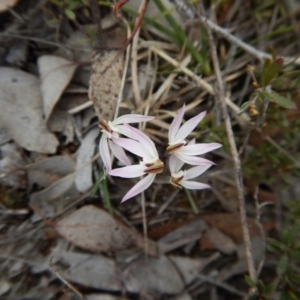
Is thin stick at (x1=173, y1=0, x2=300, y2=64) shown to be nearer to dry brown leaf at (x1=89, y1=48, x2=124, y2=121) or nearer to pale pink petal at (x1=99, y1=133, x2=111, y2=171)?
dry brown leaf at (x1=89, y1=48, x2=124, y2=121)

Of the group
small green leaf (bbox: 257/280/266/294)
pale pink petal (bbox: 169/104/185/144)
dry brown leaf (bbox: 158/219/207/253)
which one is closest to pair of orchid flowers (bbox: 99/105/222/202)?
pale pink petal (bbox: 169/104/185/144)

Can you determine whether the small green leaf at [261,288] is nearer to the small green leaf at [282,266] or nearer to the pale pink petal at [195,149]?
the small green leaf at [282,266]

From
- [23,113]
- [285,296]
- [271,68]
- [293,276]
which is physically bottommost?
[285,296]

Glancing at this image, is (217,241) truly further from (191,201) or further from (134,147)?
(134,147)

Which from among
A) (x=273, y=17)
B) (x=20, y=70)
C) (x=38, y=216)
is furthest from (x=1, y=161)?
(x=273, y=17)

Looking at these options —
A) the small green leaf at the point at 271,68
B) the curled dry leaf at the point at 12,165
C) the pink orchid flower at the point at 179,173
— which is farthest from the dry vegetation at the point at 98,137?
the pink orchid flower at the point at 179,173

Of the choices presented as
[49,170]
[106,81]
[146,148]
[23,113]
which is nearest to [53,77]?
[23,113]

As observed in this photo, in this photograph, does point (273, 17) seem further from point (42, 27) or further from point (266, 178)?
point (42, 27)
